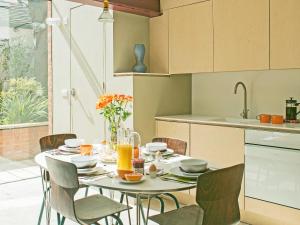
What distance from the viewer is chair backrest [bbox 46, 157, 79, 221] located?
2.10 m

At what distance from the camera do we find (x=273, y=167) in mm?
3268

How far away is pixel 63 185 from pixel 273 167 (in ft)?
6.38

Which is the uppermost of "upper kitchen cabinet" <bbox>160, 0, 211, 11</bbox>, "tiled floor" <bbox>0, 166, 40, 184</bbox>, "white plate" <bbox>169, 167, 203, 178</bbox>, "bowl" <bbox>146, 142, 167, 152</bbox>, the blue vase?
"upper kitchen cabinet" <bbox>160, 0, 211, 11</bbox>

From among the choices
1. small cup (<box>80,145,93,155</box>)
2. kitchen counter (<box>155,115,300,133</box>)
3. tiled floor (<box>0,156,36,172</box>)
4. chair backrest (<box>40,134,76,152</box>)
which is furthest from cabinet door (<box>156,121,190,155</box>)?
tiled floor (<box>0,156,36,172</box>)

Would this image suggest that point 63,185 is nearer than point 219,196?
No

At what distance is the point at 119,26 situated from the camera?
167 inches

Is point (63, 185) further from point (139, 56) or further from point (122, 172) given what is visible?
point (139, 56)

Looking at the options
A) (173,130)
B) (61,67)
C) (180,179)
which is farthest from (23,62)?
(180,179)

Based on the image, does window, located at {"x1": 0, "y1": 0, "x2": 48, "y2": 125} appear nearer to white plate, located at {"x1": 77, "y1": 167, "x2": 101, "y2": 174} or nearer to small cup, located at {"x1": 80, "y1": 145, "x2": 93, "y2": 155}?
small cup, located at {"x1": 80, "y1": 145, "x2": 93, "y2": 155}

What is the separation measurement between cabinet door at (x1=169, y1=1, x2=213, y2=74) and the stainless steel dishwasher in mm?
1072

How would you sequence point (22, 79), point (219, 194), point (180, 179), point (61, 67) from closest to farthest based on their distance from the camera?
point (219, 194), point (180, 179), point (22, 79), point (61, 67)

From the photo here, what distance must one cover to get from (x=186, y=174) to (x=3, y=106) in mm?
3360

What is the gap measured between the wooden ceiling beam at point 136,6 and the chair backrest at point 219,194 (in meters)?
2.53

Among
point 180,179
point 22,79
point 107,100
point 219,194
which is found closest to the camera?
point 219,194
